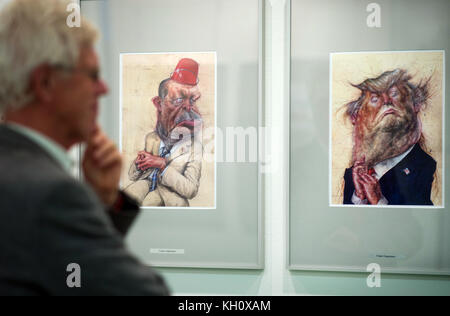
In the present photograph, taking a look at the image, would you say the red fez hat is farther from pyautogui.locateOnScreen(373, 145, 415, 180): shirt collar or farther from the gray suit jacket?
the gray suit jacket

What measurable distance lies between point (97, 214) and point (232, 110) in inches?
28.7

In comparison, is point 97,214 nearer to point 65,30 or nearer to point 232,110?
point 65,30

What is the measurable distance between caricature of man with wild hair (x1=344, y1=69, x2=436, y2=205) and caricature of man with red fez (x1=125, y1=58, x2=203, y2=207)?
1.38ft

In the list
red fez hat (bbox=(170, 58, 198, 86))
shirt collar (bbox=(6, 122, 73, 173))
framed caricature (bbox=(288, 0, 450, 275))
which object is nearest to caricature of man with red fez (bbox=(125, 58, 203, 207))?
red fez hat (bbox=(170, 58, 198, 86))

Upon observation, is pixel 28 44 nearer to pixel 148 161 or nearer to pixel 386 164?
pixel 148 161

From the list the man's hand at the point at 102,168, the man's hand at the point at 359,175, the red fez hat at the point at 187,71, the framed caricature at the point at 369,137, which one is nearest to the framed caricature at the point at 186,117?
the red fez hat at the point at 187,71

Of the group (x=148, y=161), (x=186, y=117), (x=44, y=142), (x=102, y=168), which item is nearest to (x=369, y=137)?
(x=186, y=117)

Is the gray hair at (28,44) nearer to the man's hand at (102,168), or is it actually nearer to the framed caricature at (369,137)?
the man's hand at (102,168)

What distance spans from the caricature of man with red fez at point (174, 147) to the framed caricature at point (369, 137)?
10.6 inches

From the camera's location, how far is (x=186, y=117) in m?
1.16

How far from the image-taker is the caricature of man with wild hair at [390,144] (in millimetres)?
1093

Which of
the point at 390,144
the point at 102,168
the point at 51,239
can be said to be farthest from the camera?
the point at 390,144

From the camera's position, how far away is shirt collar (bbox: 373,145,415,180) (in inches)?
43.2

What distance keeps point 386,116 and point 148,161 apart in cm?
66
